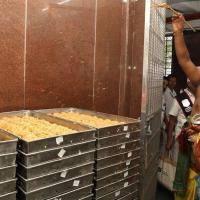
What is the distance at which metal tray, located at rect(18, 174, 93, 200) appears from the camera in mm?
1466

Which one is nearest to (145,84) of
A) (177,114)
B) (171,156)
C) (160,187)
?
(177,114)

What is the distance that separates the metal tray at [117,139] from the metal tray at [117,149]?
0.02m

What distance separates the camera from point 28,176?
145 cm

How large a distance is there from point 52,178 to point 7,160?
0.29 meters

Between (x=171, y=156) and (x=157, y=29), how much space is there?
7.16ft

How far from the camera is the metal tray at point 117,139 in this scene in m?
1.89

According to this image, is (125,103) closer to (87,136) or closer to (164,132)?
(87,136)

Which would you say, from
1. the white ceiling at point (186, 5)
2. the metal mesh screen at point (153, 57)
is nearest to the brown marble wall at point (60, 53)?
the metal mesh screen at point (153, 57)

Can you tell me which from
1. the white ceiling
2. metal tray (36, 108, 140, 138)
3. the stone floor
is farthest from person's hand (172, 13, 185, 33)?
the white ceiling

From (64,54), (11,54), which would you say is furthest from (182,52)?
(11,54)

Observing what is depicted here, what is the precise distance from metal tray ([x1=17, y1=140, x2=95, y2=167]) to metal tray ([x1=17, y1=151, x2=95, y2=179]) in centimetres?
2

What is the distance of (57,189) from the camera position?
5.24ft

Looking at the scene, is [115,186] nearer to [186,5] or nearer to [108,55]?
[108,55]

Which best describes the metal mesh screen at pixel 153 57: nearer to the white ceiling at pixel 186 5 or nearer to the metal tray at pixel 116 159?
the metal tray at pixel 116 159
